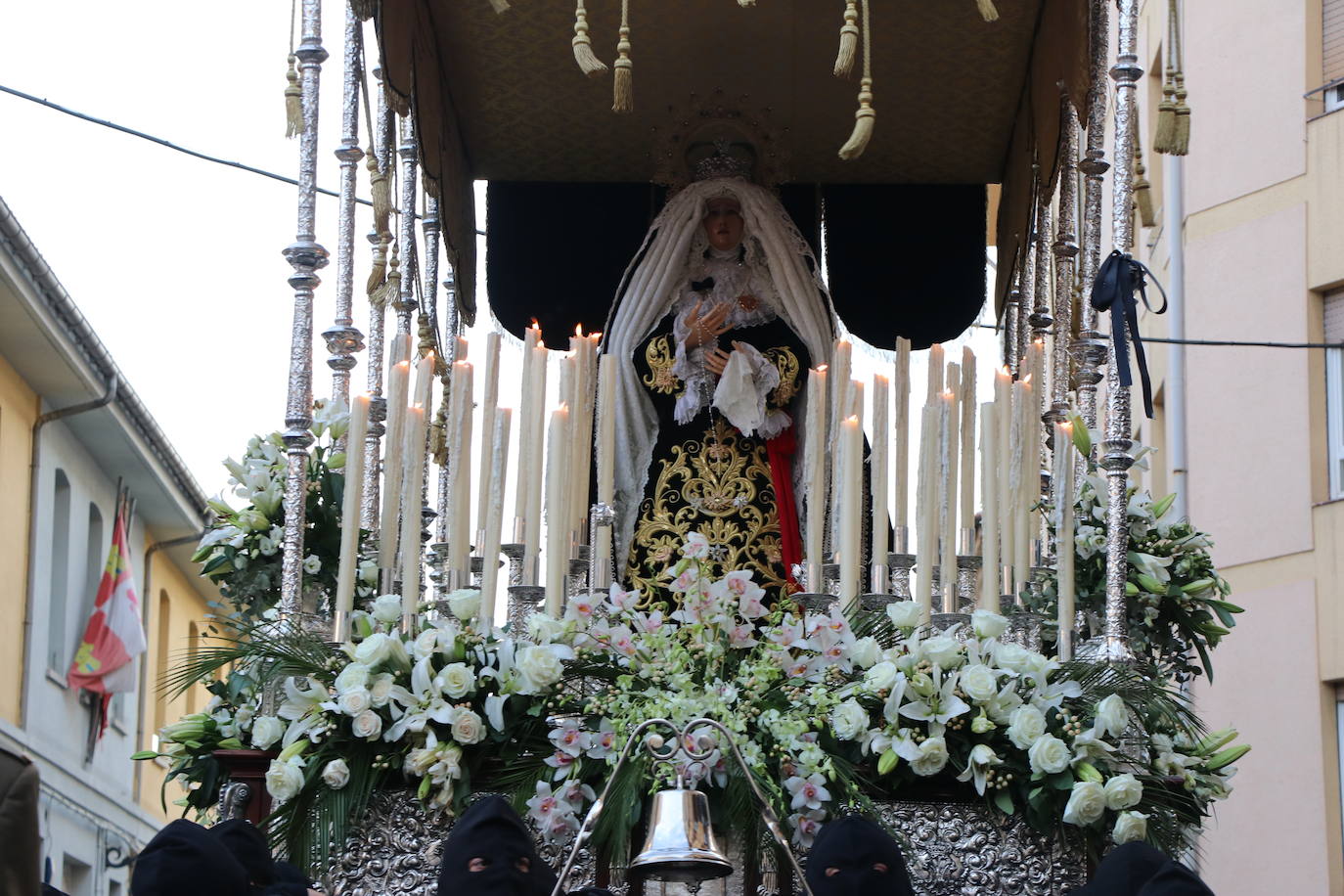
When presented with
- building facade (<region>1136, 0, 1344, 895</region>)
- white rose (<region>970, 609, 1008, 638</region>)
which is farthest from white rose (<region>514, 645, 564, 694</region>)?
building facade (<region>1136, 0, 1344, 895</region>)

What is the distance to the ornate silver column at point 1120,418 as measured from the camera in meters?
5.52

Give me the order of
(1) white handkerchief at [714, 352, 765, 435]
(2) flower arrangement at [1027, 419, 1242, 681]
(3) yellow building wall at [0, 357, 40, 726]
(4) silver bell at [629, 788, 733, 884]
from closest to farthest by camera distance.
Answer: (4) silver bell at [629, 788, 733, 884] → (2) flower arrangement at [1027, 419, 1242, 681] → (1) white handkerchief at [714, 352, 765, 435] → (3) yellow building wall at [0, 357, 40, 726]

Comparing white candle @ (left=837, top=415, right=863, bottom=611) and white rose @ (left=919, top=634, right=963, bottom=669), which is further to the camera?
white candle @ (left=837, top=415, right=863, bottom=611)

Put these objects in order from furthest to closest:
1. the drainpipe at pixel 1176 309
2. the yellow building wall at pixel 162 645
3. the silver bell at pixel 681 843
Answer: the yellow building wall at pixel 162 645 → the drainpipe at pixel 1176 309 → the silver bell at pixel 681 843

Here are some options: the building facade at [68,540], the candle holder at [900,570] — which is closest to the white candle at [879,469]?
the candle holder at [900,570]

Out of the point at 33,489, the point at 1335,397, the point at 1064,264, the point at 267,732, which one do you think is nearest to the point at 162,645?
the point at 33,489

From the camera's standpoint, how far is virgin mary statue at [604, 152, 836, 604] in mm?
7008

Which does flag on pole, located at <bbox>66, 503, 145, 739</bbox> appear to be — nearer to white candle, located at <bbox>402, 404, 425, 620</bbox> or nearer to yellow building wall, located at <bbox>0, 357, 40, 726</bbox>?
yellow building wall, located at <bbox>0, 357, 40, 726</bbox>

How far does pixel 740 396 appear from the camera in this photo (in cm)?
698

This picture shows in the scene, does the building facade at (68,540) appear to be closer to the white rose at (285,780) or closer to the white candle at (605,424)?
the white candle at (605,424)

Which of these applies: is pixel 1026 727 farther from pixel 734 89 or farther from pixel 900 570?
pixel 734 89

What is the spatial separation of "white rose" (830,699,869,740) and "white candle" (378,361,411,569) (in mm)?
1300

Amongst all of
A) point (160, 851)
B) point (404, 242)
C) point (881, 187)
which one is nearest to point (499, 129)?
point (404, 242)

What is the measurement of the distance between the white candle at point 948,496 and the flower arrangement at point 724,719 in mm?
220
